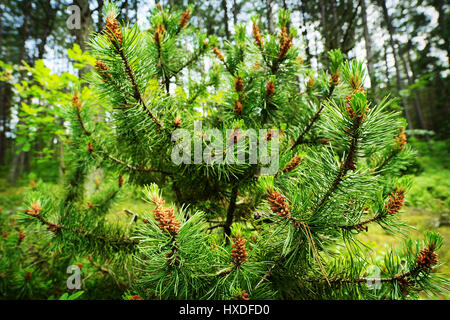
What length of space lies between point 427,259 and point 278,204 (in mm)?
556

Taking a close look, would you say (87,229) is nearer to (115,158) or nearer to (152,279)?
(115,158)

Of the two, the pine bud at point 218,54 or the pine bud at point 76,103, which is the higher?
the pine bud at point 218,54

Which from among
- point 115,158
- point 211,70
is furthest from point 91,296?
point 211,70

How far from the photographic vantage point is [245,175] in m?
1.07

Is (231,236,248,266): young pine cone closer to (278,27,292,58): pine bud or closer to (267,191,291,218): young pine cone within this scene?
(267,191,291,218): young pine cone

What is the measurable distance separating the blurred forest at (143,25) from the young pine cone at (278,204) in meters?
0.56

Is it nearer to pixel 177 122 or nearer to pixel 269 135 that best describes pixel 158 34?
pixel 177 122

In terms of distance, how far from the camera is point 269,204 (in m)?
0.71

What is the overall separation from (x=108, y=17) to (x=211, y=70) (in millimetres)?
762

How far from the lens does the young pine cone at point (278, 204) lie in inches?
26.4

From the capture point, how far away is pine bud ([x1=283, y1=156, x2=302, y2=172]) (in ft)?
2.90

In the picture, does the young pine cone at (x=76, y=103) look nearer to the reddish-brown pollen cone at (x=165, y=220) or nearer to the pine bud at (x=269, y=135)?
the reddish-brown pollen cone at (x=165, y=220)

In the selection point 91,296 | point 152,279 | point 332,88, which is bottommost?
point 91,296

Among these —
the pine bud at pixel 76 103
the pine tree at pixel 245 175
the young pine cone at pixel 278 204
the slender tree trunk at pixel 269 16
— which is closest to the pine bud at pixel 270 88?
the pine tree at pixel 245 175
